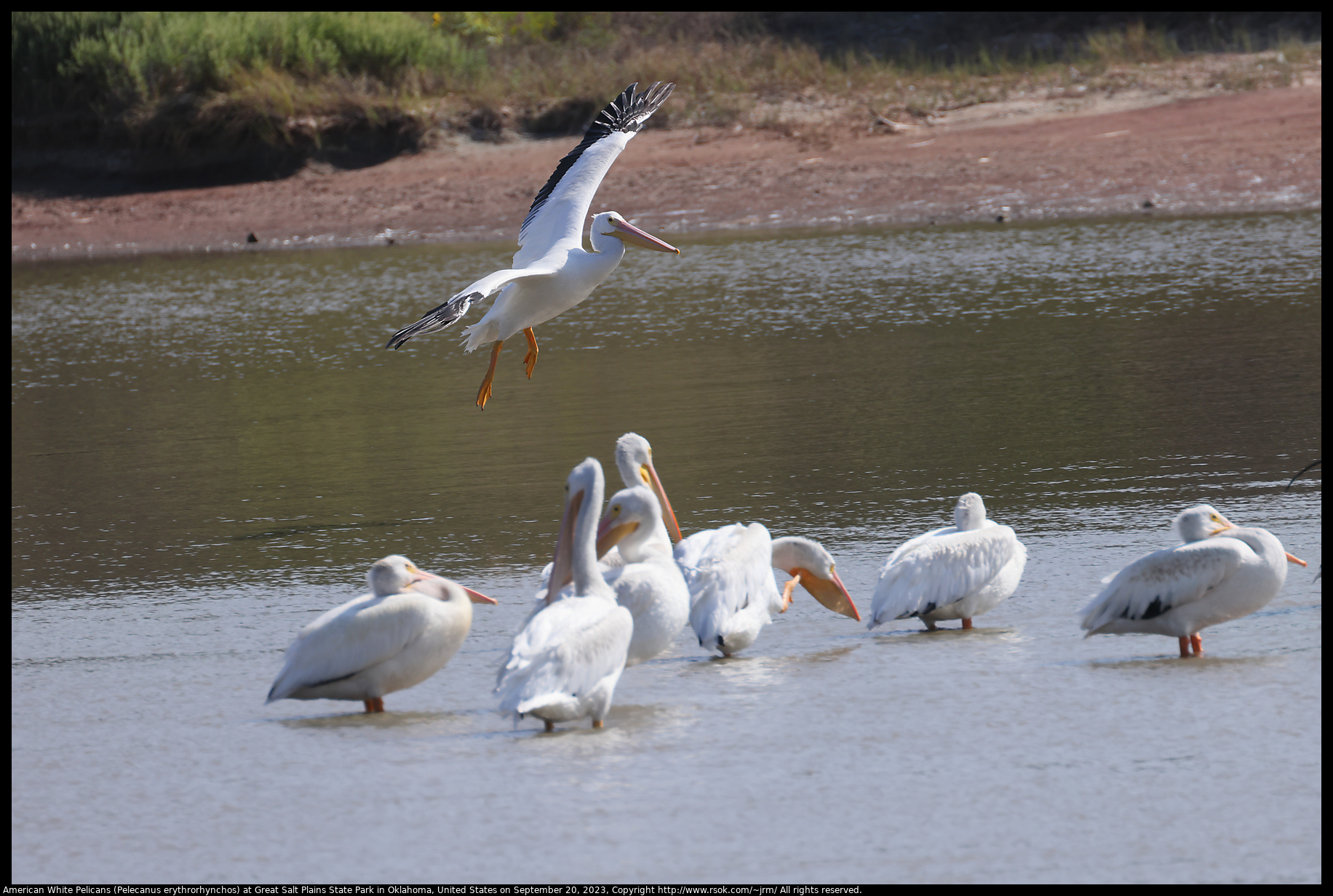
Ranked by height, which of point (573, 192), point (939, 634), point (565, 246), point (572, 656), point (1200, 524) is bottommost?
point (939, 634)

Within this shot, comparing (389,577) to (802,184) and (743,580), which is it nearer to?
(743,580)

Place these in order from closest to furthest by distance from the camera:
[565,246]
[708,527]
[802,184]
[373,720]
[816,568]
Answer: [373,720]
[816,568]
[708,527]
[565,246]
[802,184]

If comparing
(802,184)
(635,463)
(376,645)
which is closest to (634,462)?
(635,463)

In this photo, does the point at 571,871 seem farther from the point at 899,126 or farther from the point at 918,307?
the point at 899,126

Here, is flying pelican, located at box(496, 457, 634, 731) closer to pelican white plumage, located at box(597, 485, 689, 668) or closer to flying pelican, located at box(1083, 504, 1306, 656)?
pelican white plumage, located at box(597, 485, 689, 668)
